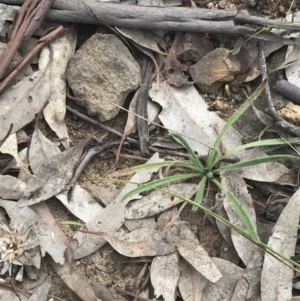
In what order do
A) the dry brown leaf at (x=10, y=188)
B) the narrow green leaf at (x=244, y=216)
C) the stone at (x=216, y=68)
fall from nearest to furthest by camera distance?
the narrow green leaf at (x=244, y=216), the dry brown leaf at (x=10, y=188), the stone at (x=216, y=68)

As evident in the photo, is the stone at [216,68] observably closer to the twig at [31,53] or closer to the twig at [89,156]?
the twig at [89,156]

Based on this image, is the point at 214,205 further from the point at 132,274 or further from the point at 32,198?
the point at 32,198

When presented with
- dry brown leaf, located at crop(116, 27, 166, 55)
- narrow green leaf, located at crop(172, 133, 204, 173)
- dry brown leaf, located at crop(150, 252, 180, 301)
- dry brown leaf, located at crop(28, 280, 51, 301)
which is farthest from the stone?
dry brown leaf, located at crop(28, 280, 51, 301)

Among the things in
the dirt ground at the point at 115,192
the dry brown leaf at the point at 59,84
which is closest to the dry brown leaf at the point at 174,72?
the dirt ground at the point at 115,192

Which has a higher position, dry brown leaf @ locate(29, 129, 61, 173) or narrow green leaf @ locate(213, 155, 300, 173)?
dry brown leaf @ locate(29, 129, 61, 173)

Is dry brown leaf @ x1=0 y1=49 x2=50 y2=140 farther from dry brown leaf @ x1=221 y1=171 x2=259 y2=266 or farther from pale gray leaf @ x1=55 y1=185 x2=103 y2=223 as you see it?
dry brown leaf @ x1=221 y1=171 x2=259 y2=266

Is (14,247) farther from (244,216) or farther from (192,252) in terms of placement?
(244,216)
